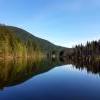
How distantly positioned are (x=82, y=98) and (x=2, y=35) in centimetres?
11442

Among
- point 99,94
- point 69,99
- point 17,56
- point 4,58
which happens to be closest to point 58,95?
point 69,99

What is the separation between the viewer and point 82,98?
25.5m

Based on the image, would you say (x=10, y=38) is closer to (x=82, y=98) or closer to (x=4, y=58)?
(x=4, y=58)

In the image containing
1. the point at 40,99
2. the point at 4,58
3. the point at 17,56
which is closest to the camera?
the point at 40,99

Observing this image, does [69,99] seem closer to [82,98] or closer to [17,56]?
[82,98]

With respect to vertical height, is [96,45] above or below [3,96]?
above

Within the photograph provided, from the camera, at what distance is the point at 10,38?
142375 millimetres

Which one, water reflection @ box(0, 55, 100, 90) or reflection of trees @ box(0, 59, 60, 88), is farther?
water reflection @ box(0, 55, 100, 90)

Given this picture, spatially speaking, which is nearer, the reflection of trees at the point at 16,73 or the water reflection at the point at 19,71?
the reflection of trees at the point at 16,73

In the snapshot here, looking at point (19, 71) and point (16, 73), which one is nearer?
point (16, 73)

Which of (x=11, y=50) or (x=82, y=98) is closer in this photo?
(x=82, y=98)

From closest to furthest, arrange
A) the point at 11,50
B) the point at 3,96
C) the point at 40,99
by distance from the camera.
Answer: the point at 40,99 < the point at 3,96 < the point at 11,50

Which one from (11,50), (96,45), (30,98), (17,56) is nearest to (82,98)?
(30,98)

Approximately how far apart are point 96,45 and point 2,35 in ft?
272
